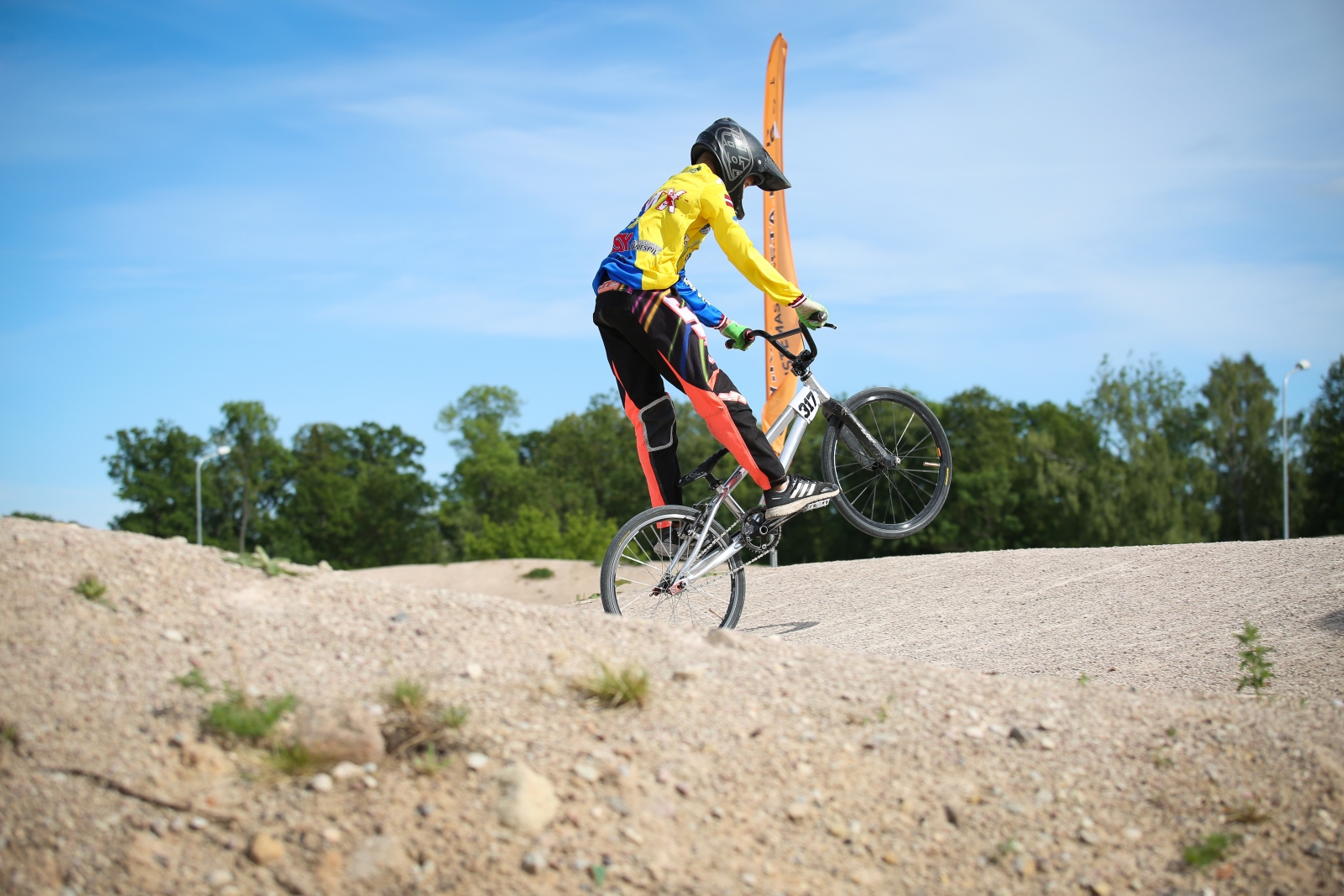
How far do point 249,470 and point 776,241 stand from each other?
51261mm

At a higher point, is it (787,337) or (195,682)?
(787,337)

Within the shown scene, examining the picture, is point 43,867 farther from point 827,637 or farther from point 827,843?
point 827,637

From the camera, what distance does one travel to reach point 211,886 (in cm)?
262

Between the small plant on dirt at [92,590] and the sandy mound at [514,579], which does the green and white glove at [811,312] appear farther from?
the sandy mound at [514,579]

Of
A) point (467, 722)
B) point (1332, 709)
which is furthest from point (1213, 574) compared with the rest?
point (467, 722)

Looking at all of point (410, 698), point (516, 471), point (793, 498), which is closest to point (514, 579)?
point (793, 498)

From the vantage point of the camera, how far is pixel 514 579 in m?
25.1

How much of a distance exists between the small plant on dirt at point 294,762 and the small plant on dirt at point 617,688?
34.8 inches

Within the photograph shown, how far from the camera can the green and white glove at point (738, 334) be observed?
569 centimetres

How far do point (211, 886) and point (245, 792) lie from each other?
321 millimetres

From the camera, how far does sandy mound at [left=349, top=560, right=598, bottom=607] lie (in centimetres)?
2375

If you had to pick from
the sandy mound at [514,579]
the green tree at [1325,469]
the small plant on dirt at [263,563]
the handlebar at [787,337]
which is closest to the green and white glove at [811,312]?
the handlebar at [787,337]

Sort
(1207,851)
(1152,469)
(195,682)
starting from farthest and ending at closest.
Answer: (1152,469)
(195,682)
(1207,851)

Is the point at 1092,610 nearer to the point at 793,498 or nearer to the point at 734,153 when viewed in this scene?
the point at 793,498
